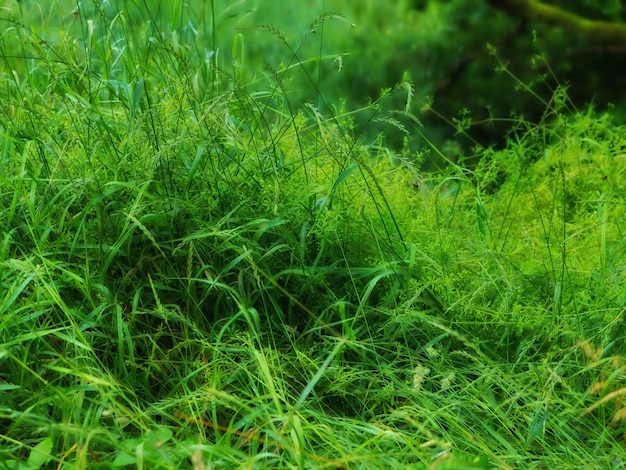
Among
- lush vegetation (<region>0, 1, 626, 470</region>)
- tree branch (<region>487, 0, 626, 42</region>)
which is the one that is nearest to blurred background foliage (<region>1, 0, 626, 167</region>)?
tree branch (<region>487, 0, 626, 42</region>)

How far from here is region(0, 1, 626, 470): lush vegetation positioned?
6.71 feet

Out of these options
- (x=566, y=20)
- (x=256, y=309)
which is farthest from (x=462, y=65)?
(x=256, y=309)

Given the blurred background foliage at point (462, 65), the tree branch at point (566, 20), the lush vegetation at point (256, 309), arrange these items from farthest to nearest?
the blurred background foliage at point (462, 65) < the tree branch at point (566, 20) < the lush vegetation at point (256, 309)

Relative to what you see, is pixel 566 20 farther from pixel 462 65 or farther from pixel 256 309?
pixel 256 309

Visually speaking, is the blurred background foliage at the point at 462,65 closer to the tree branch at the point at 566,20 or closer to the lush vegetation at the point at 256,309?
the tree branch at the point at 566,20

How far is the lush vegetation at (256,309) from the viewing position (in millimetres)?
2045

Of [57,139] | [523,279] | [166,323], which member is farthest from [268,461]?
[57,139]

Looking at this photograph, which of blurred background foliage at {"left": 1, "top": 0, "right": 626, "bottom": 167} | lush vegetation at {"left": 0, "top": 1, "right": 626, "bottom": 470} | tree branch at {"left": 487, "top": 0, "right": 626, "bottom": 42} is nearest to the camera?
lush vegetation at {"left": 0, "top": 1, "right": 626, "bottom": 470}

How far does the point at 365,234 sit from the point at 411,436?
68cm

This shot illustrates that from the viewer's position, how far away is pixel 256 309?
7.91ft

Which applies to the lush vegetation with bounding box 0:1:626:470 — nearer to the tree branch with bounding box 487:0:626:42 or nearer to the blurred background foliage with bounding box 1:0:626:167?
the blurred background foliage with bounding box 1:0:626:167

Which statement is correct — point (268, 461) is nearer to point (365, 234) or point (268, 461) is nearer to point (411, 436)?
point (411, 436)

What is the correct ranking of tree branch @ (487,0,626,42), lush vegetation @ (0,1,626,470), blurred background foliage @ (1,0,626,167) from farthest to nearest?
blurred background foliage @ (1,0,626,167) < tree branch @ (487,0,626,42) < lush vegetation @ (0,1,626,470)

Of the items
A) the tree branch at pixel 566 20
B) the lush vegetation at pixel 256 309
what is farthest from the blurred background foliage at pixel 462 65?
the lush vegetation at pixel 256 309
